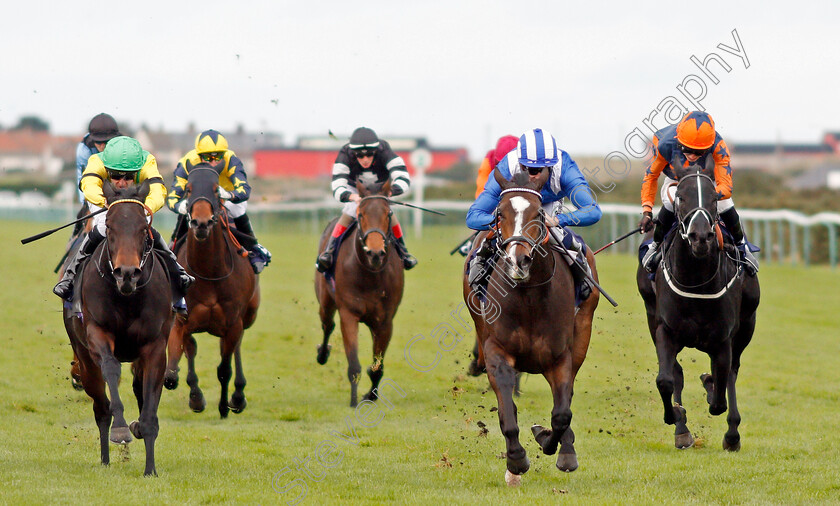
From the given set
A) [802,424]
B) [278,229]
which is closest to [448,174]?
[278,229]

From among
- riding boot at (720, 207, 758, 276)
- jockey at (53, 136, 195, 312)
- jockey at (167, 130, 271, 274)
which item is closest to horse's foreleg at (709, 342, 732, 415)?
riding boot at (720, 207, 758, 276)

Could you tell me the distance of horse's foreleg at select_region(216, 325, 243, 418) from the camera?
8.81 metres

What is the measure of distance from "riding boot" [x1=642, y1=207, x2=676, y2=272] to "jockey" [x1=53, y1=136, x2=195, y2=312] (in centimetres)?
336

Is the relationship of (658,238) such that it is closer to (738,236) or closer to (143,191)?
(738,236)

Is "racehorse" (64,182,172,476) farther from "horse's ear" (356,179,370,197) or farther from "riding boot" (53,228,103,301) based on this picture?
"horse's ear" (356,179,370,197)

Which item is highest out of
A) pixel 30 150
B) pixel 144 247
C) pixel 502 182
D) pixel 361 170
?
pixel 502 182

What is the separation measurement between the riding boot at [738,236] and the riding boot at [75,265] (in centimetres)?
417

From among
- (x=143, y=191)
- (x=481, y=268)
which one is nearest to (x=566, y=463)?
(x=481, y=268)

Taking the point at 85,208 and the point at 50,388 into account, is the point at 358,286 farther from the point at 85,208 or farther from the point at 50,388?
the point at 50,388

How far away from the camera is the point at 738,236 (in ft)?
24.1

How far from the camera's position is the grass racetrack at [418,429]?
605 cm

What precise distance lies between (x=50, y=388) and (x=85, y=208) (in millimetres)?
2119

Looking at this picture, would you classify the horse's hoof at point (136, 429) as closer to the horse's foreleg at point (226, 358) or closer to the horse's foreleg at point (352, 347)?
→ the horse's foreleg at point (226, 358)

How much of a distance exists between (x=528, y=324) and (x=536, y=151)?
1034 millimetres
